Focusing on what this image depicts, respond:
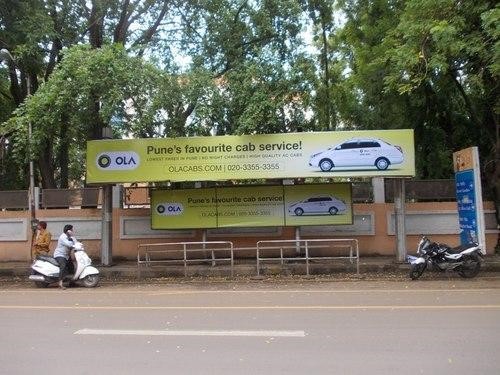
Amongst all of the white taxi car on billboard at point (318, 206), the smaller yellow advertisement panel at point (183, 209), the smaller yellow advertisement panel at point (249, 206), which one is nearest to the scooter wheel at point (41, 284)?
the smaller yellow advertisement panel at point (183, 209)

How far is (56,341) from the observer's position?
6633 millimetres

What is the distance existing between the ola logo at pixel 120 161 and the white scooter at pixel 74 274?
2356mm

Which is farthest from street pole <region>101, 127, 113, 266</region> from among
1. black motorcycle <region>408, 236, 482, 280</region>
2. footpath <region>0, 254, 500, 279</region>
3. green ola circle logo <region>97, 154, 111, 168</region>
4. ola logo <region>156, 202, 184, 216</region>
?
black motorcycle <region>408, 236, 482, 280</region>

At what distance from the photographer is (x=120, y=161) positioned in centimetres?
1427

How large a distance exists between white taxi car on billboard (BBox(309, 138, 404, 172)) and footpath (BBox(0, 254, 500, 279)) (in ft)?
8.32

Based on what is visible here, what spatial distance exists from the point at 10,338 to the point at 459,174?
36.9ft

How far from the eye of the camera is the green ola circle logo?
14.3 m

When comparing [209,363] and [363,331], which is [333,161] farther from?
[209,363]

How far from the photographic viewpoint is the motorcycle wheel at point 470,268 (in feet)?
42.0

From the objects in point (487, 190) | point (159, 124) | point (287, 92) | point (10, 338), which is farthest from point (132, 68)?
point (487, 190)

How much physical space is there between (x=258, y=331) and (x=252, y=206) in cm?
841

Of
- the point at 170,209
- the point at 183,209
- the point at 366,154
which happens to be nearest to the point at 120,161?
the point at 170,209

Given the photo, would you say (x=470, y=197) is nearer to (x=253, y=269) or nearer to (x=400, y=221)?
(x=400, y=221)

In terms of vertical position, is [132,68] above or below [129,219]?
above
